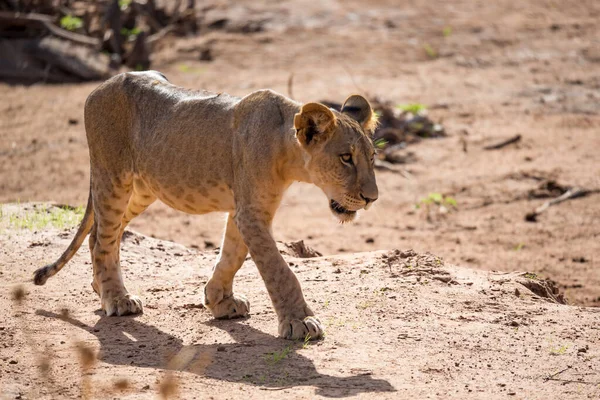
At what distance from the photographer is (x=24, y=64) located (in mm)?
18453

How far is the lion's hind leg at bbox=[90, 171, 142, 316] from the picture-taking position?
7066 millimetres

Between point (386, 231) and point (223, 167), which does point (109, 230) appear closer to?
point (223, 167)

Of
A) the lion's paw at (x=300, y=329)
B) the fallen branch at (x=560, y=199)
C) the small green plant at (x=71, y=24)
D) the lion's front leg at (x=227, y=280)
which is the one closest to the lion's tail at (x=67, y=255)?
the lion's front leg at (x=227, y=280)

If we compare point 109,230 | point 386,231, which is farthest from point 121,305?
point 386,231

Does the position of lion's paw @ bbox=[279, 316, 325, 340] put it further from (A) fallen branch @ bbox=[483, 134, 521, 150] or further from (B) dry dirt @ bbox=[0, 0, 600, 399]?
(A) fallen branch @ bbox=[483, 134, 521, 150]

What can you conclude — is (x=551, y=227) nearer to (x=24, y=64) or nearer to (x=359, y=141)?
(x=359, y=141)

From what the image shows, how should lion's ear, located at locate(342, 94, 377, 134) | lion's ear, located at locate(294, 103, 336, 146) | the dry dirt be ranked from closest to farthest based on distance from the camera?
the dry dirt
lion's ear, located at locate(294, 103, 336, 146)
lion's ear, located at locate(342, 94, 377, 134)

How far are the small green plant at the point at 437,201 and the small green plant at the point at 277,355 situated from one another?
21.2ft

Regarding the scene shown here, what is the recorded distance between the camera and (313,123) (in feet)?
19.8

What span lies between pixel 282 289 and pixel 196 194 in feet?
3.42

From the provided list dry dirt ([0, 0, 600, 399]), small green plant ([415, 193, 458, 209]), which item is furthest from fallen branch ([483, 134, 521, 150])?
small green plant ([415, 193, 458, 209])

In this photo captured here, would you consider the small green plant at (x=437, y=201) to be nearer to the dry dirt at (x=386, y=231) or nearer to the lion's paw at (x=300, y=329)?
the dry dirt at (x=386, y=231)

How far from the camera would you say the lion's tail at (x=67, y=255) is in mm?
7188

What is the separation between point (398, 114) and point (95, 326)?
29.5 feet
